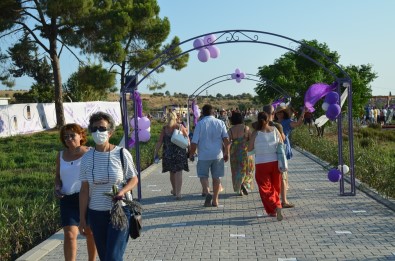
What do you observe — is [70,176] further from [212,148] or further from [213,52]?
[213,52]

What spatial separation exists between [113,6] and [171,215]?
26.0m

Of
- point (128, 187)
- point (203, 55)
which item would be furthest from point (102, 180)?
point (203, 55)

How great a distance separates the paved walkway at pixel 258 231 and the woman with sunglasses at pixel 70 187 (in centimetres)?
93

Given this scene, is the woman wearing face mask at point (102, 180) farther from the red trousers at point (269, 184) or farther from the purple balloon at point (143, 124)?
the purple balloon at point (143, 124)

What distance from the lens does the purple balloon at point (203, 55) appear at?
14.0m

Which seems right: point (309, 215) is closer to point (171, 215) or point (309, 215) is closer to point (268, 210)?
point (268, 210)

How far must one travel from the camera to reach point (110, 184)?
14.2 ft

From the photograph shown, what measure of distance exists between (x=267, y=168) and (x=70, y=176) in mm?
3240

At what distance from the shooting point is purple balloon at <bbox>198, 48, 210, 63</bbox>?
14.0 m

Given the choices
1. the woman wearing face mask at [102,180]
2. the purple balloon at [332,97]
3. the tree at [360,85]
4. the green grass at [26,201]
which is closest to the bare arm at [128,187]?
the woman wearing face mask at [102,180]

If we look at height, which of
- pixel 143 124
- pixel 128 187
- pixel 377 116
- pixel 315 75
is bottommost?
pixel 377 116

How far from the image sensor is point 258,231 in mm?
6812

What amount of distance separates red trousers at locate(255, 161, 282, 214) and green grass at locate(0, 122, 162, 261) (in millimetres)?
2887

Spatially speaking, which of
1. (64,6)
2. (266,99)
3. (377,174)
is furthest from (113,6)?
(377,174)
